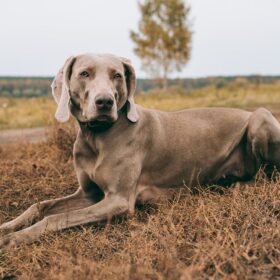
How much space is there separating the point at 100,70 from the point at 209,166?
1.29m

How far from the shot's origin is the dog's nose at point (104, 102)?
3494mm

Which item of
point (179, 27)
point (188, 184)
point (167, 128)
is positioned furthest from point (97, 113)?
point (179, 27)

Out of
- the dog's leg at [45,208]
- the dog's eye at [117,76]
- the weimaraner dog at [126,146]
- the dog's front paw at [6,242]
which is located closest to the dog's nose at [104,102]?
the weimaraner dog at [126,146]

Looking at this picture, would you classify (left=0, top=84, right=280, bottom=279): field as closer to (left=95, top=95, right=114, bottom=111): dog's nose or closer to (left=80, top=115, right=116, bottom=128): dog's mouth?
(left=80, top=115, right=116, bottom=128): dog's mouth

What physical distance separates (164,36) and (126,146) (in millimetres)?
30062

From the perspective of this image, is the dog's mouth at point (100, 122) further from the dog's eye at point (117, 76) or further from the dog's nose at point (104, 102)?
the dog's eye at point (117, 76)

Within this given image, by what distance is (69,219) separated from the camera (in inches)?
139

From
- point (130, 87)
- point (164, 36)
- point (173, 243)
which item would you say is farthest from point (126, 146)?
point (164, 36)

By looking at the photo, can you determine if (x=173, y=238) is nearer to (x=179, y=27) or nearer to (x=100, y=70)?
(x=100, y=70)

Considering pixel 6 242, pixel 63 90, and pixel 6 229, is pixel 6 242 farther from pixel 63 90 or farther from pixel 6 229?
pixel 63 90

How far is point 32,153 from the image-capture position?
22.8ft

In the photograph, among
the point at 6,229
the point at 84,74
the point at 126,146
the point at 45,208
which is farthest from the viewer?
the point at 45,208

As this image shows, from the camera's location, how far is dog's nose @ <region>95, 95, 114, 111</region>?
138 inches

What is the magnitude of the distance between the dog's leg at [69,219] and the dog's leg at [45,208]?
0.32 metres
